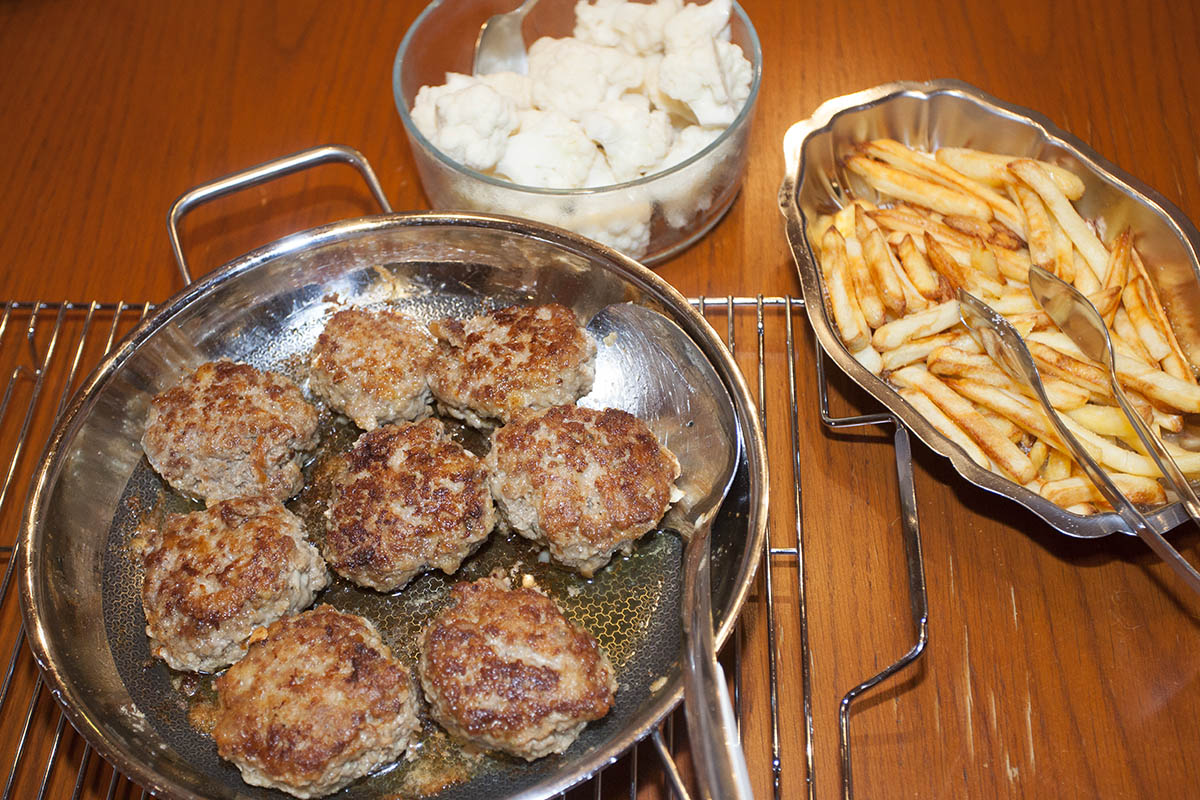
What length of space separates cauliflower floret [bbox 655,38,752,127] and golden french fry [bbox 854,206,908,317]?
0.72 m

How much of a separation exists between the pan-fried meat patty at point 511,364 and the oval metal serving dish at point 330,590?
0.22 meters

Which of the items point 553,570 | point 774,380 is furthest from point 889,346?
point 553,570

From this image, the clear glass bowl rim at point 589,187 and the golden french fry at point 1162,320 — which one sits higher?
the clear glass bowl rim at point 589,187

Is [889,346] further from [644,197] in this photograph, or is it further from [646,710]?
[646,710]

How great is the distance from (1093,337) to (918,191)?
0.76 meters

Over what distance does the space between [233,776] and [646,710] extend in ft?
3.58

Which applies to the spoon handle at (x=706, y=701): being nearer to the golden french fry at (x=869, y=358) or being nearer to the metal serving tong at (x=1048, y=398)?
the golden french fry at (x=869, y=358)

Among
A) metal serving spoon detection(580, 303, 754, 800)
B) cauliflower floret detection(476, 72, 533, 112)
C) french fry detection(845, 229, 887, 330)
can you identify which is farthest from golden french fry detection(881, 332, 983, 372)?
cauliflower floret detection(476, 72, 533, 112)

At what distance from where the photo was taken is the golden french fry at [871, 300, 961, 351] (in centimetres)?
283

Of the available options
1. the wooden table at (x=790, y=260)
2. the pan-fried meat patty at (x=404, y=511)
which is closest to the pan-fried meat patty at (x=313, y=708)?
the pan-fried meat patty at (x=404, y=511)

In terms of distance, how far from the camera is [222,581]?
2434 mm

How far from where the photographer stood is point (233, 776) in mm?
2322

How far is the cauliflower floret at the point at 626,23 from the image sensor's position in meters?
3.49

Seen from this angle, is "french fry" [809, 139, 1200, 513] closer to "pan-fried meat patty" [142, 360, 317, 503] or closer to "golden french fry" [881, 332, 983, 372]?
"golden french fry" [881, 332, 983, 372]
